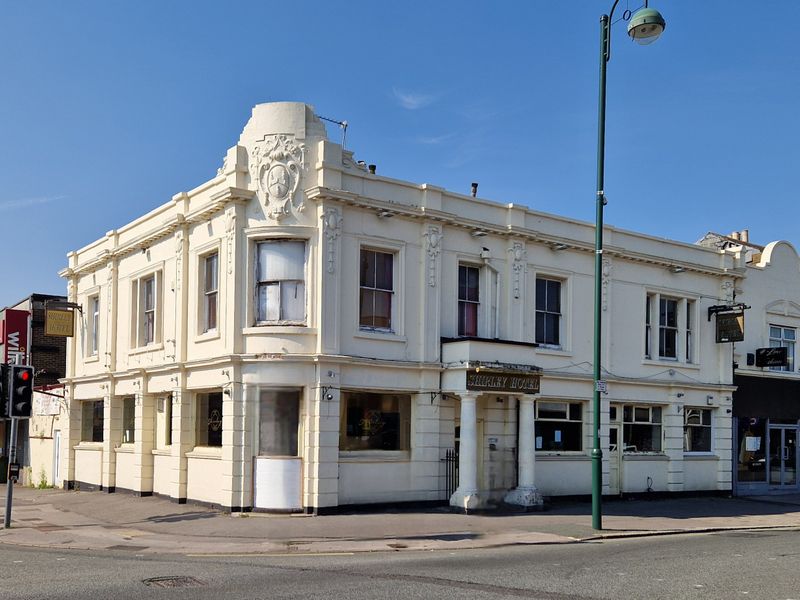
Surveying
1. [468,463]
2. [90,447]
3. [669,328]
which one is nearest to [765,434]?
[669,328]

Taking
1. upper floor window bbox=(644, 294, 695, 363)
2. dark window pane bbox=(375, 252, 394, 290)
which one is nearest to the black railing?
dark window pane bbox=(375, 252, 394, 290)

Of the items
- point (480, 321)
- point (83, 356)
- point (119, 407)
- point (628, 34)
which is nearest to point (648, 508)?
point (480, 321)

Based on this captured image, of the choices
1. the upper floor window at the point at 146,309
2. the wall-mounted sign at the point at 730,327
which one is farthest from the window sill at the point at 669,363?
the upper floor window at the point at 146,309

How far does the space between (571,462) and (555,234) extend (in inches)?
249

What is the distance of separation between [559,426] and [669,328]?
17.8 feet

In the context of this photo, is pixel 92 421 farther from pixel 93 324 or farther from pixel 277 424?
pixel 277 424

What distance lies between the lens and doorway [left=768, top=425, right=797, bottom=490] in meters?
29.8

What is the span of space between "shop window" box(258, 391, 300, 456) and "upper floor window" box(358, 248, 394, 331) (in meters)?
→ 2.63

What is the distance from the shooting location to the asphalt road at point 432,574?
11.2 meters

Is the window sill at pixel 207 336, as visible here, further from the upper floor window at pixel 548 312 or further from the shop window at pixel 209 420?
the upper floor window at pixel 548 312

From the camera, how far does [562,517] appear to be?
20859 mm

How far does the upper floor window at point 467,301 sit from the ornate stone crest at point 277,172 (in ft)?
16.4

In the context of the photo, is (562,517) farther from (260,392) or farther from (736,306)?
(736,306)

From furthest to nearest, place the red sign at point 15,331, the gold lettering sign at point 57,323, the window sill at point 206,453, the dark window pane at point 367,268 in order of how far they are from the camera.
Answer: the red sign at point 15,331 → the gold lettering sign at point 57,323 → the dark window pane at point 367,268 → the window sill at point 206,453
